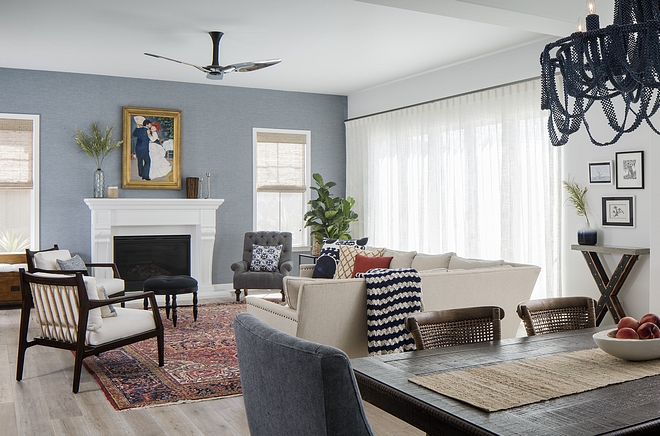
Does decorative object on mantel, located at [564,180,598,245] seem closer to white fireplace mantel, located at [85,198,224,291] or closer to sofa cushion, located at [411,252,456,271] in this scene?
sofa cushion, located at [411,252,456,271]

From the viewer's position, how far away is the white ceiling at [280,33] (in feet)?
14.4

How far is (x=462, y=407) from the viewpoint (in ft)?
5.75

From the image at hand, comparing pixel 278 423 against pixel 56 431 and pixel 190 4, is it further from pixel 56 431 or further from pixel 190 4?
pixel 190 4

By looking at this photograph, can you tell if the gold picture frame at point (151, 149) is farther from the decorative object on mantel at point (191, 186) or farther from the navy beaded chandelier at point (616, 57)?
the navy beaded chandelier at point (616, 57)

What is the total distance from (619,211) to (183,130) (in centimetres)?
559

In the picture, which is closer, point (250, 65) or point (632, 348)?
point (632, 348)

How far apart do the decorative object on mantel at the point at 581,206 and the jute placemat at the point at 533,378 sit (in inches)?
151

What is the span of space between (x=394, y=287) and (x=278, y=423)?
278cm

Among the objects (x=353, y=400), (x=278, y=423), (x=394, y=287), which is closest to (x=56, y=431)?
(x=394, y=287)

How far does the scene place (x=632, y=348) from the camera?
86.2 inches

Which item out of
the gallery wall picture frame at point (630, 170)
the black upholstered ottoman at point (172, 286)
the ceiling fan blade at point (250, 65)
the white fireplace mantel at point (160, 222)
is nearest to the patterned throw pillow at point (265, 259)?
the white fireplace mantel at point (160, 222)

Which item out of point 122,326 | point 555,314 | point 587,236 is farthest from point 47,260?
point 587,236

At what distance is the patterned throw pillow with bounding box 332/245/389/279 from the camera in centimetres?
663

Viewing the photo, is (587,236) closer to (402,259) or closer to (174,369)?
(402,259)
